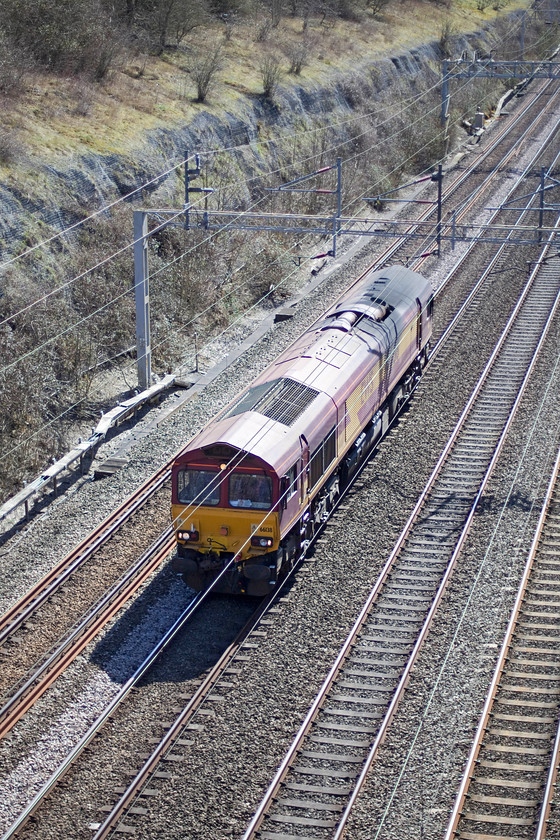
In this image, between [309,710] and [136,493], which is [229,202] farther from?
[309,710]

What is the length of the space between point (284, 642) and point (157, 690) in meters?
1.88

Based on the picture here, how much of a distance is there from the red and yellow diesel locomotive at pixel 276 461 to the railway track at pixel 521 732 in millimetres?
3491

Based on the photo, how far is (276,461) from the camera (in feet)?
43.9

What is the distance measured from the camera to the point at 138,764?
425 inches

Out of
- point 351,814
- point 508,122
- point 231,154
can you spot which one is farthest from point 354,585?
point 508,122

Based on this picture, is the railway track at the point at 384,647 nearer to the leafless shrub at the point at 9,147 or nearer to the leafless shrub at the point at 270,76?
the leafless shrub at the point at 9,147

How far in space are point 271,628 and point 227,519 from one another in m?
1.66

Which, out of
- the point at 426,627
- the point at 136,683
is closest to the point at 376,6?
the point at 426,627

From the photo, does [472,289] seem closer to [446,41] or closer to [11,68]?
[11,68]

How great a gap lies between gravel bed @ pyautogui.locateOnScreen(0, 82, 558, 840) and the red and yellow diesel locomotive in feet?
2.40

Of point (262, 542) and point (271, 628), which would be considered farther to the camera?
point (262, 542)

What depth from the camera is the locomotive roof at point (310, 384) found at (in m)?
13.8

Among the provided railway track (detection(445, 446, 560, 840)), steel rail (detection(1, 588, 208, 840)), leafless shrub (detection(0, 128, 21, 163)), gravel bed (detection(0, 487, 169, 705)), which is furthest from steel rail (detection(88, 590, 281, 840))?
leafless shrub (detection(0, 128, 21, 163))

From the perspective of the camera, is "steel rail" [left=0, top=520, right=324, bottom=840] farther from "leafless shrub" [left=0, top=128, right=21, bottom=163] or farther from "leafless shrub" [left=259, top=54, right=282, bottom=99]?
"leafless shrub" [left=259, top=54, right=282, bottom=99]
